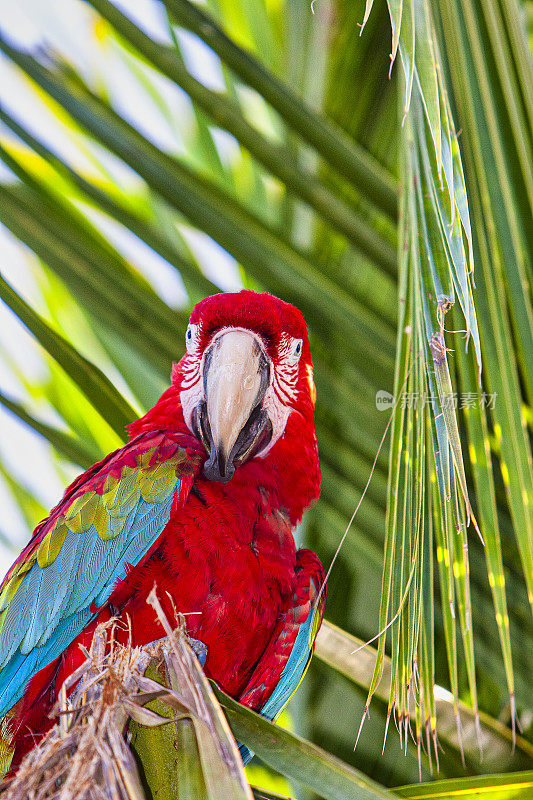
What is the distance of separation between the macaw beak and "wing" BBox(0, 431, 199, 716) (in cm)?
6

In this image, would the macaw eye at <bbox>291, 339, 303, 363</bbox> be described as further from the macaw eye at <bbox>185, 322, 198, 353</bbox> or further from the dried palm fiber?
the dried palm fiber

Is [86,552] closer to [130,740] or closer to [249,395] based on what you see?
[249,395]

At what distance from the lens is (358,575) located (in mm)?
1098

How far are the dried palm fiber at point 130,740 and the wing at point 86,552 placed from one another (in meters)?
0.50

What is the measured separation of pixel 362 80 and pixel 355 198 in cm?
20

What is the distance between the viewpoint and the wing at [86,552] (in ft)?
3.27

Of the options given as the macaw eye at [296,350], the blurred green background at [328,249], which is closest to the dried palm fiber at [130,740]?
the blurred green background at [328,249]

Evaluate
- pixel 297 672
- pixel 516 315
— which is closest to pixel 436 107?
pixel 516 315

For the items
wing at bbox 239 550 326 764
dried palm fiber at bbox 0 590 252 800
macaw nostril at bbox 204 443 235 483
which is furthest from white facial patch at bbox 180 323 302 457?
dried palm fiber at bbox 0 590 252 800

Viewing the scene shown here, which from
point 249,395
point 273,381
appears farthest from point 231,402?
point 273,381

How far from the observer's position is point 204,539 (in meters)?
1.02

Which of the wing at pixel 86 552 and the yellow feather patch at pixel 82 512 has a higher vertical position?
the yellow feather patch at pixel 82 512

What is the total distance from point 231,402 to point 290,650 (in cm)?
41

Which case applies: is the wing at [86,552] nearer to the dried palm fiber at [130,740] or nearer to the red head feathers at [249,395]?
the red head feathers at [249,395]
